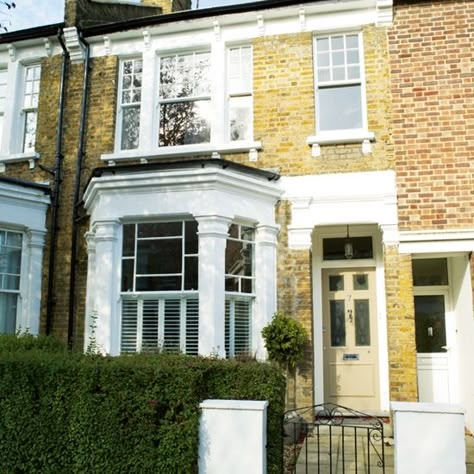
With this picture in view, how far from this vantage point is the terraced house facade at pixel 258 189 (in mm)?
7973

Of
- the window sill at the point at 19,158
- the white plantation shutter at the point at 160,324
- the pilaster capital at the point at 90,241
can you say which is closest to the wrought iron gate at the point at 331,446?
the white plantation shutter at the point at 160,324

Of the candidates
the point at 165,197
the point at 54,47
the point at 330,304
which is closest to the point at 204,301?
the point at 165,197

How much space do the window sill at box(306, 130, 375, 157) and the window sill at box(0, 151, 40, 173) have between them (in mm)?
5009

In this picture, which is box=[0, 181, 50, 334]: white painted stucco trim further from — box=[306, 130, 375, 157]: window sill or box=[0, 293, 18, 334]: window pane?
box=[306, 130, 375, 157]: window sill

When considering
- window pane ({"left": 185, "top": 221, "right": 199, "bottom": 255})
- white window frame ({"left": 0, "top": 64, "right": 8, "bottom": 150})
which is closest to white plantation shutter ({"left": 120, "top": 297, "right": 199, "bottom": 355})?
window pane ({"left": 185, "top": 221, "right": 199, "bottom": 255})

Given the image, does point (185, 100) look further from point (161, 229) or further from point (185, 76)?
point (161, 229)

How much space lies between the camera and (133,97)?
9797mm

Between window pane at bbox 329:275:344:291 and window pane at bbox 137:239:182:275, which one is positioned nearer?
window pane at bbox 137:239:182:275

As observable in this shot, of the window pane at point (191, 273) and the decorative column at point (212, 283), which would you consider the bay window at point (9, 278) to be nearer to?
the window pane at point (191, 273)

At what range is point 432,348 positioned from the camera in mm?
8797

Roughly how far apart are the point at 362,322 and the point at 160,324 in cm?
338

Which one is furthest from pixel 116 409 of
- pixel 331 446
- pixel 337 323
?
pixel 337 323

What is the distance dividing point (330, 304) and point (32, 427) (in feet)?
18.1

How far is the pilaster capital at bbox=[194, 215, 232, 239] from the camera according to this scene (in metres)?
7.81
